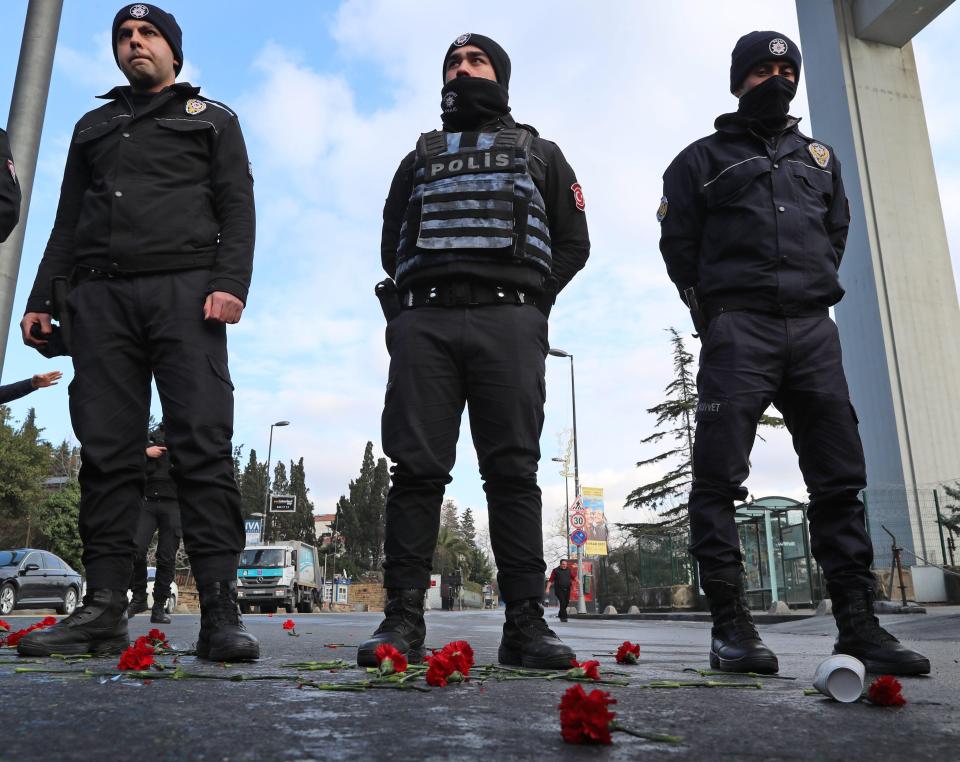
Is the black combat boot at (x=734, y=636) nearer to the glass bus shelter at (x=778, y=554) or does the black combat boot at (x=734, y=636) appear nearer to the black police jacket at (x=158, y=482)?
the black police jacket at (x=158, y=482)

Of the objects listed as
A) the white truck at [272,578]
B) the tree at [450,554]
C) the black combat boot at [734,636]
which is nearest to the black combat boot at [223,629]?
the black combat boot at [734,636]

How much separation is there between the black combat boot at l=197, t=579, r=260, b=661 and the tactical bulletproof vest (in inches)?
52.1

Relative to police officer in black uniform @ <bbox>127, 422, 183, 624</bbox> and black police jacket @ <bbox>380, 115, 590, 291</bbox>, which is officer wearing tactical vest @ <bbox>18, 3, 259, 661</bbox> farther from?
police officer in black uniform @ <bbox>127, 422, 183, 624</bbox>

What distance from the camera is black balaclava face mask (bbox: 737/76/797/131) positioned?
347cm

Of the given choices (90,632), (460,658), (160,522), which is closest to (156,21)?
(90,632)

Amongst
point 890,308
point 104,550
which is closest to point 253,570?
point 890,308

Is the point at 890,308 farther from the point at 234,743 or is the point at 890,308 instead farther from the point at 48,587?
the point at 234,743

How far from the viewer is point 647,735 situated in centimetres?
149

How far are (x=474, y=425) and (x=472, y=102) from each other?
1.24 metres

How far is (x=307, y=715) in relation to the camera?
5.47ft

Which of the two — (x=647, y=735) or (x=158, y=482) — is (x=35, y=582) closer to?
(x=158, y=482)

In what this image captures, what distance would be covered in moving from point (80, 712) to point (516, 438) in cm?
176

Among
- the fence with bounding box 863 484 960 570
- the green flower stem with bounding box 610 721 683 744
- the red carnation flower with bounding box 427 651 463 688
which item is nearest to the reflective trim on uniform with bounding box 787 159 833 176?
the red carnation flower with bounding box 427 651 463 688

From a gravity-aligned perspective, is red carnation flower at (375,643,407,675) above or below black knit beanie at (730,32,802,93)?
below
